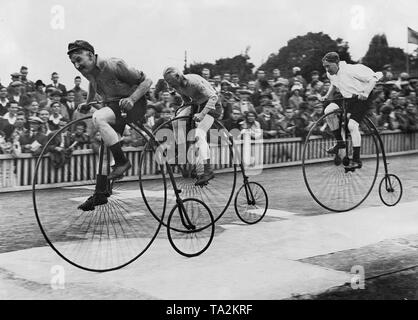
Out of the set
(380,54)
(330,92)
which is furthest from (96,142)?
(380,54)

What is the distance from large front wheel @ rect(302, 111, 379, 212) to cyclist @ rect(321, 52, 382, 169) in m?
0.05

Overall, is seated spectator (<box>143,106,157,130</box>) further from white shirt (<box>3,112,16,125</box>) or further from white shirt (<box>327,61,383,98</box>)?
white shirt (<box>327,61,383,98</box>)

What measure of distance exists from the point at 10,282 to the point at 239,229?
242cm

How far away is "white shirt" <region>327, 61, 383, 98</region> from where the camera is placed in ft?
22.0

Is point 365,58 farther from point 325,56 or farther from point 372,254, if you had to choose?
point 372,254

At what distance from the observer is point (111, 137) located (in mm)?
4973

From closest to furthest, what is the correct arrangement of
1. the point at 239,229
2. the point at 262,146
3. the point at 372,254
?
1. the point at 372,254
2. the point at 239,229
3. the point at 262,146

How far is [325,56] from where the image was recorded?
21.4 ft

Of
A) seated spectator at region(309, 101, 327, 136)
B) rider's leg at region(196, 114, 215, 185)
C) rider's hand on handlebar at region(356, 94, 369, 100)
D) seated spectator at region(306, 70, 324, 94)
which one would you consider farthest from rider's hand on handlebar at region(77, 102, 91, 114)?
rider's hand on handlebar at region(356, 94, 369, 100)

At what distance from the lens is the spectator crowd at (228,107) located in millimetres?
5035

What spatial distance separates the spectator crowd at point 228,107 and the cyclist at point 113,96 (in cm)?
11

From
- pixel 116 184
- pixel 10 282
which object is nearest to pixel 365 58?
pixel 116 184

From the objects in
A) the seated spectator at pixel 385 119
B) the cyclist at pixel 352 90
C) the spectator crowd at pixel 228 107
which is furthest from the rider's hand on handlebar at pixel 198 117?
the seated spectator at pixel 385 119

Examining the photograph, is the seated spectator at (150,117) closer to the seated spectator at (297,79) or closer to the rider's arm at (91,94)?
the rider's arm at (91,94)
